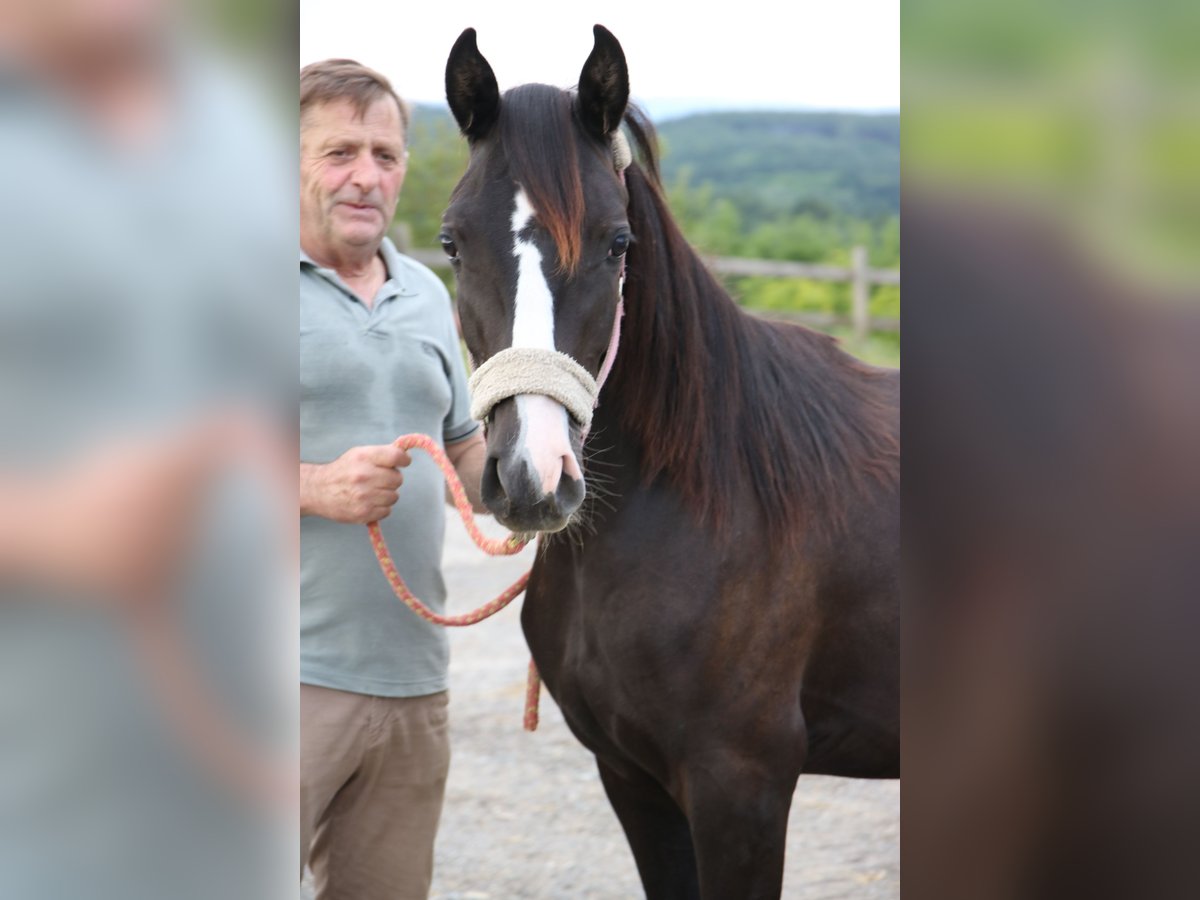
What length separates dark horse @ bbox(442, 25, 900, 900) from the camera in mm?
1440

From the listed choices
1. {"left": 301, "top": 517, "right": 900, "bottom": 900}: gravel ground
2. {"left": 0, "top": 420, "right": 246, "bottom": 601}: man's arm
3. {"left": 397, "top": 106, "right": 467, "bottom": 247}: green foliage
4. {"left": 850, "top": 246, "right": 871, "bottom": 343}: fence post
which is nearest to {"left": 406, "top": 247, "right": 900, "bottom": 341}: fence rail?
{"left": 850, "top": 246, "right": 871, "bottom": 343}: fence post

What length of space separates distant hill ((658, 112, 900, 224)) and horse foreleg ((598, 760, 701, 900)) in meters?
11.4

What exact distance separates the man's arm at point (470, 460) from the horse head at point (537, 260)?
17.2 inches

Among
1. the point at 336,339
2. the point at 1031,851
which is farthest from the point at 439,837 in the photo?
the point at 1031,851

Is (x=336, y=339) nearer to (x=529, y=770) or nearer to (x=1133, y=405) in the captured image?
(x=1133, y=405)

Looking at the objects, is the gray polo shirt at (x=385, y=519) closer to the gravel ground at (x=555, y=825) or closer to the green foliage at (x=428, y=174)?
the gravel ground at (x=555, y=825)

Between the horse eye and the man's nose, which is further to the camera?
the man's nose

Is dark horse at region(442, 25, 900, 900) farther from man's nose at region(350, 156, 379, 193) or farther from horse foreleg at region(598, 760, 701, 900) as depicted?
man's nose at region(350, 156, 379, 193)

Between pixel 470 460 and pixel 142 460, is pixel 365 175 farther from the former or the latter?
pixel 142 460

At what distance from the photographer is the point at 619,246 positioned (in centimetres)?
150

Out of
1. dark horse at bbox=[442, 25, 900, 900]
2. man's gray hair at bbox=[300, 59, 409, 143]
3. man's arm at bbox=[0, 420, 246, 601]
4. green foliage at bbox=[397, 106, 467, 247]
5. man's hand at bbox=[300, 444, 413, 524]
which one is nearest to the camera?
man's arm at bbox=[0, 420, 246, 601]

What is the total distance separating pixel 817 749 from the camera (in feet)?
6.00

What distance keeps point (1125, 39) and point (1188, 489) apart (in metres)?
0.21

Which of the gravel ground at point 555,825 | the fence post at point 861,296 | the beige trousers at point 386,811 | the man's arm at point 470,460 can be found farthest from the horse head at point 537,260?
the fence post at point 861,296
